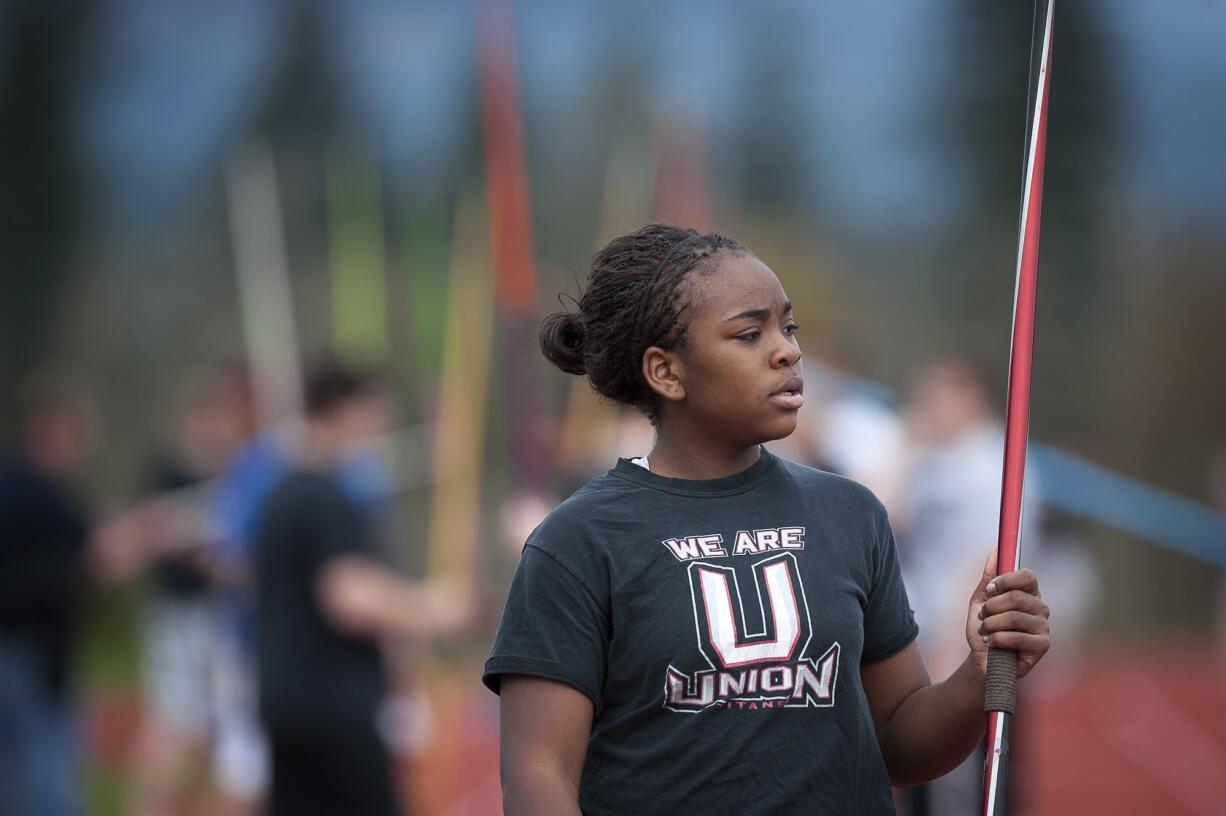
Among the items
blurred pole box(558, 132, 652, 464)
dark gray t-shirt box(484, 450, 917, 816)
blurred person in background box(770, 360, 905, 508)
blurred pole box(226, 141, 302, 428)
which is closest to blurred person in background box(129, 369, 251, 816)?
blurred pole box(558, 132, 652, 464)

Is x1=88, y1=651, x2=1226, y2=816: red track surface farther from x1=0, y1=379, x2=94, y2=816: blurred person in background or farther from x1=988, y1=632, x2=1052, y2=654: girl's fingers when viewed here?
x1=988, y1=632, x2=1052, y2=654: girl's fingers

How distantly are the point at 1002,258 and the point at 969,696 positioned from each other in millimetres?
15745

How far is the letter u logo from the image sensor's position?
1.82 meters

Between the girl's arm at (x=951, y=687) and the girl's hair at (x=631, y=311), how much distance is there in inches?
19.9

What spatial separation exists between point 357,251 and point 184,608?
794 cm

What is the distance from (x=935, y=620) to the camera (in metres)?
4.95

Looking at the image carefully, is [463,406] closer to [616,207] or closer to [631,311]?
[631,311]

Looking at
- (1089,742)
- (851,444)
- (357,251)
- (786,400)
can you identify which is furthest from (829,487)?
(357,251)

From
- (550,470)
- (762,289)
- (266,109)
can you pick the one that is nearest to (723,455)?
(762,289)

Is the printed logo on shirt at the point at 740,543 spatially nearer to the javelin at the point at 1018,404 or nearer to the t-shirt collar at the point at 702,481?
the t-shirt collar at the point at 702,481

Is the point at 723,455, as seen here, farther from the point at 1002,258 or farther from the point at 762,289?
the point at 1002,258

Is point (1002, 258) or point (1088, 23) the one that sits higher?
point (1088, 23)

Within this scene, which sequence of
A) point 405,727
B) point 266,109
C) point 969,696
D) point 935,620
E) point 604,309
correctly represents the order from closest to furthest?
1. point 969,696
2. point 604,309
3. point 935,620
4. point 405,727
5. point 266,109

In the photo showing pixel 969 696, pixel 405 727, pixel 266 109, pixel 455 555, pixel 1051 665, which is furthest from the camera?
pixel 266 109
